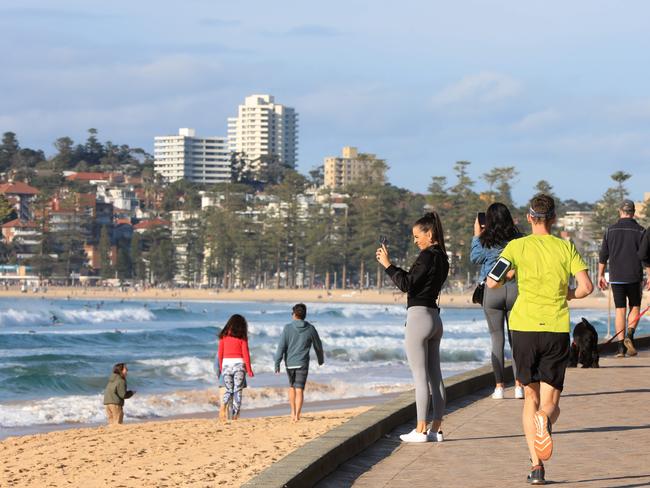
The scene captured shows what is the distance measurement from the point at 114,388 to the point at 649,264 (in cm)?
690

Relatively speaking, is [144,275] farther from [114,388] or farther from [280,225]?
[114,388]

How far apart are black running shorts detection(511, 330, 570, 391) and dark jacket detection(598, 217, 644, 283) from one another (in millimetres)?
6524

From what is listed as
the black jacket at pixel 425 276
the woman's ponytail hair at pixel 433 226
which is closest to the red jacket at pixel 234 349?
the black jacket at pixel 425 276

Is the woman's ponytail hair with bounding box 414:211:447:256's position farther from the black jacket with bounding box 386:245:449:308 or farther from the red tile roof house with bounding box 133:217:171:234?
the red tile roof house with bounding box 133:217:171:234

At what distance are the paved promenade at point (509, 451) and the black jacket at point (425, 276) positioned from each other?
39.1 inches

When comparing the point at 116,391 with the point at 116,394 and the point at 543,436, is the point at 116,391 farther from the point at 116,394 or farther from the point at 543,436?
the point at 543,436

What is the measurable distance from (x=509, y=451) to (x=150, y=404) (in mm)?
14509

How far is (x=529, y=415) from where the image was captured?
7086 millimetres

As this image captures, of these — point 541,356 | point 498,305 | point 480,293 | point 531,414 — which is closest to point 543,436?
point 531,414

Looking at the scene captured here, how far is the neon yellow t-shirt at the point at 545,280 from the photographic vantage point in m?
7.09

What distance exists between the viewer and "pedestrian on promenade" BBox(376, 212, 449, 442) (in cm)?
839

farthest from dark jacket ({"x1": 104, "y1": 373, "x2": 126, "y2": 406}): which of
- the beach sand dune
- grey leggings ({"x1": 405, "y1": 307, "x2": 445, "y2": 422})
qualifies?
grey leggings ({"x1": 405, "y1": 307, "x2": 445, "y2": 422})

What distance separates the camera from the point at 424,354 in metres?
8.64

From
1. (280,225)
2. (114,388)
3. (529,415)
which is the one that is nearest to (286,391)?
(114,388)
